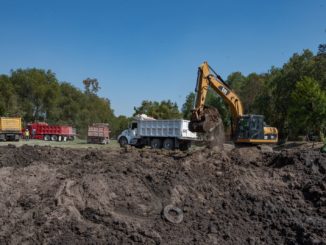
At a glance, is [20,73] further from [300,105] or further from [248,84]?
[300,105]

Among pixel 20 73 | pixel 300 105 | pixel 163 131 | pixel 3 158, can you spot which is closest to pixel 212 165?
pixel 3 158

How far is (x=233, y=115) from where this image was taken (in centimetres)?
1748

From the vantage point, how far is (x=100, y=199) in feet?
23.5

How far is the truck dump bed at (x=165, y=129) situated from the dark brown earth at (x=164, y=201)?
15205 mm

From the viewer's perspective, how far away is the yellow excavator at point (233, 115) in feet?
46.6

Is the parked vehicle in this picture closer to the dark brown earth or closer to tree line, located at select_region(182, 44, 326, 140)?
tree line, located at select_region(182, 44, 326, 140)

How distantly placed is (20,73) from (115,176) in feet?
208

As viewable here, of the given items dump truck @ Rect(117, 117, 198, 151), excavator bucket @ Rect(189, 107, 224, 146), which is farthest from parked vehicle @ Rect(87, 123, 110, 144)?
excavator bucket @ Rect(189, 107, 224, 146)

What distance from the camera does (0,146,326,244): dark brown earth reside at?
623 centimetres

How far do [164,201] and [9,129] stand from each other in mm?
35172

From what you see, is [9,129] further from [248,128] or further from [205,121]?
[205,121]

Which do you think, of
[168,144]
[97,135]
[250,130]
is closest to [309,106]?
[168,144]

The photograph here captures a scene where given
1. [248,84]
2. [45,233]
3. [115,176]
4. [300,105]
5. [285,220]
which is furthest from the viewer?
[248,84]

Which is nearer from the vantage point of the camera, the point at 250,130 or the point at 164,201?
the point at 164,201
